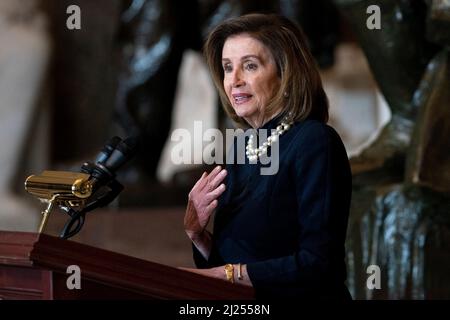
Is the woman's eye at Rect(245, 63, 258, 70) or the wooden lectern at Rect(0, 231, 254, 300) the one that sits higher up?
the woman's eye at Rect(245, 63, 258, 70)

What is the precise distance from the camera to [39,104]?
4.73m

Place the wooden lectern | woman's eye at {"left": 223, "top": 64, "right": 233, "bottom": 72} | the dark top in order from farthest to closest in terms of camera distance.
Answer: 1. woman's eye at {"left": 223, "top": 64, "right": 233, "bottom": 72}
2. the dark top
3. the wooden lectern

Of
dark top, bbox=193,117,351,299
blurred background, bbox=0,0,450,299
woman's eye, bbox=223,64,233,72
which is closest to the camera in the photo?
dark top, bbox=193,117,351,299

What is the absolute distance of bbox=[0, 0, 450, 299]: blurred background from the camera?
9.05 feet

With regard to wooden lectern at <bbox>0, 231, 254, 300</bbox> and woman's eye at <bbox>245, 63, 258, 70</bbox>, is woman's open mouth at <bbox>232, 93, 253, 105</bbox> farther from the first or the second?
wooden lectern at <bbox>0, 231, 254, 300</bbox>

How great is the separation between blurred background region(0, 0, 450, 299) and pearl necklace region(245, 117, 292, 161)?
1159mm

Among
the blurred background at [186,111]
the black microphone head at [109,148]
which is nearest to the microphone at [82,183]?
the black microphone head at [109,148]

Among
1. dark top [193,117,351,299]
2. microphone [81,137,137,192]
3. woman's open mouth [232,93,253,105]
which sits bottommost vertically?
dark top [193,117,351,299]

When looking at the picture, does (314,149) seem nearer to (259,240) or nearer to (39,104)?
(259,240)

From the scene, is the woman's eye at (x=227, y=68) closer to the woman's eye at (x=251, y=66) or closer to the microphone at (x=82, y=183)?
the woman's eye at (x=251, y=66)

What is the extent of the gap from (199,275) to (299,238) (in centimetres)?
15

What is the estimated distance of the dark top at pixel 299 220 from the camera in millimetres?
1477

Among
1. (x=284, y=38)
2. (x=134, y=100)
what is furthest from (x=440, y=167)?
(x=134, y=100)

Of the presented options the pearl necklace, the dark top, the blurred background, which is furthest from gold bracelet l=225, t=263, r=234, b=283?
the blurred background
